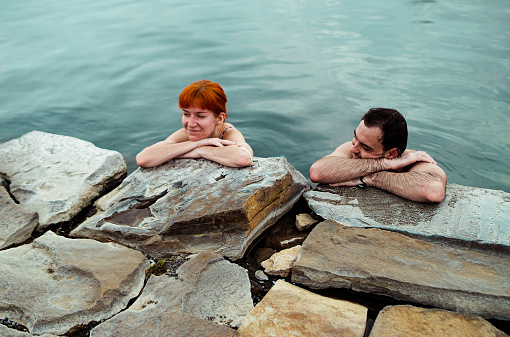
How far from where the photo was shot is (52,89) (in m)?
8.60

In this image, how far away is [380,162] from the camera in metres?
4.24

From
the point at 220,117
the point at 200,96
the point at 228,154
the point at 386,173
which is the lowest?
the point at 386,173

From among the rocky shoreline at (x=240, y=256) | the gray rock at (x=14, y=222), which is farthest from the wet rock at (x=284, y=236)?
the gray rock at (x=14, y=222)

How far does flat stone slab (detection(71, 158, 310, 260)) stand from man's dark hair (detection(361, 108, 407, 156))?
92 centimetres

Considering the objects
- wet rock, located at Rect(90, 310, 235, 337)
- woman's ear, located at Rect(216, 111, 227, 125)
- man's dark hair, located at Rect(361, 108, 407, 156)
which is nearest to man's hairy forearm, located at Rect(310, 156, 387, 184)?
man's dark hair, located at Rect(361, 108, 407, 156)

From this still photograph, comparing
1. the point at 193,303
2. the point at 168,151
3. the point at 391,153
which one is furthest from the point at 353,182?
the point at 193,303

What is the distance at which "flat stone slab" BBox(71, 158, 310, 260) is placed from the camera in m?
3.58

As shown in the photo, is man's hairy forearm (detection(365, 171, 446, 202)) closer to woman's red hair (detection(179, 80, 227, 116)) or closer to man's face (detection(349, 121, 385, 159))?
man's face (detection(349, 121, 385, 159))

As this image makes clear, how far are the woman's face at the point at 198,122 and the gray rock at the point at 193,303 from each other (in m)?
1.66

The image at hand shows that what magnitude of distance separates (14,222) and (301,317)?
8.63 ft

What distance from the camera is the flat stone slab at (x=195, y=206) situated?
3.58m

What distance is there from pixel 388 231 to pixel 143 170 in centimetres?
252

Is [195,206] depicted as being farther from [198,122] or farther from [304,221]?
[198,122]

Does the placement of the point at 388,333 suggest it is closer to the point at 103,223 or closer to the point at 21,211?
the point at 103,223
